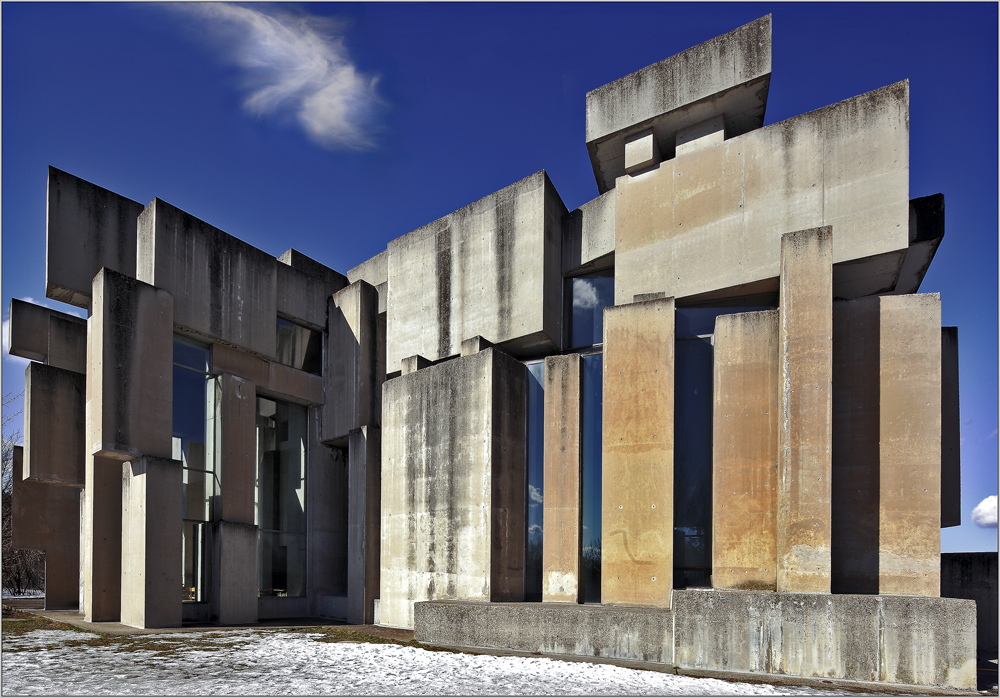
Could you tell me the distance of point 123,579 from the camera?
1503cm

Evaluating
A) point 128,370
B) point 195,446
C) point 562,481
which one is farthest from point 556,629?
point 128,370

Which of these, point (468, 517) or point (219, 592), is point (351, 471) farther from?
point (468, 517)

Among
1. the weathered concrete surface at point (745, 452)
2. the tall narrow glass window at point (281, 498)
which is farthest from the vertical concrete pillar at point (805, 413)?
the tall narrow glass window at point (281, 498)

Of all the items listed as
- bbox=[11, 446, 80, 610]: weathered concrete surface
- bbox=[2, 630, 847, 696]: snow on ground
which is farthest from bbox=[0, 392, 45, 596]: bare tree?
bbox=[2, 630, 847, 696]: snow on ground

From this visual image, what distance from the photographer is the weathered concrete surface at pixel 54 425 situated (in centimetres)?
1861

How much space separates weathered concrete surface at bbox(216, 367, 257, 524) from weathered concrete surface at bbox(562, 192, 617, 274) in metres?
8.90

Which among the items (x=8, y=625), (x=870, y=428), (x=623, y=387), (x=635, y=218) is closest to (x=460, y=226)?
(x=635, y=218)

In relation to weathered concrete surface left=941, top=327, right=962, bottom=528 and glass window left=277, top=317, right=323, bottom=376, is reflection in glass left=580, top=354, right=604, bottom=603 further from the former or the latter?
glass window left=277, top=317, right=323, bottom=376

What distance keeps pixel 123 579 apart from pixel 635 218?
44.4ft

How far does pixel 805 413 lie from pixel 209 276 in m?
14.2

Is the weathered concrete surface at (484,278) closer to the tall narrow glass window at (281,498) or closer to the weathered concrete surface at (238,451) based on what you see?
the weathered concrete surface at (238,451)

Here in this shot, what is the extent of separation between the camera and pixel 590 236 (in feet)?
50.1

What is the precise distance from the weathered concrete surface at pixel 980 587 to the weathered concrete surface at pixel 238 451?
16011mm

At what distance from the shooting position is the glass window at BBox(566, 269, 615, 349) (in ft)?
49.2
